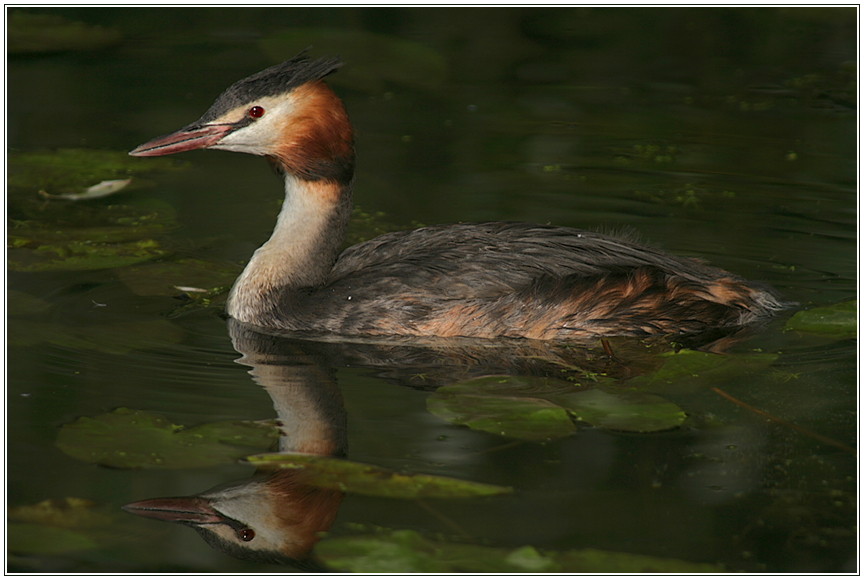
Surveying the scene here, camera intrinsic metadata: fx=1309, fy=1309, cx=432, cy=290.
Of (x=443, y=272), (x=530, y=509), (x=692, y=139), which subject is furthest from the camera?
(x=692, y=139)

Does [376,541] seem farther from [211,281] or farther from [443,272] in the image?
[211,281]

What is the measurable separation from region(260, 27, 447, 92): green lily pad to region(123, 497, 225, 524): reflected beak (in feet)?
21.9

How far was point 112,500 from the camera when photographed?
478cm

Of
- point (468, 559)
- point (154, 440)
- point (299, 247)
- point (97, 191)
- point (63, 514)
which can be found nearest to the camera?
point (468, 559)

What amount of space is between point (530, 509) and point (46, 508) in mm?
1745

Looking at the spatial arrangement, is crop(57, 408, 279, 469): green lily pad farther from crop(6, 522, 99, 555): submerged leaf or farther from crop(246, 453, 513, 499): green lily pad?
crop(6, 522, 99, 555): submerged leaf

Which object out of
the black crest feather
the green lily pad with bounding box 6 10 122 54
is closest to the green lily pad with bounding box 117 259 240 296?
the black crest feather

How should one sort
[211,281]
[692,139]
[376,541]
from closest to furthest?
[376,541], [211,281], [692,139]

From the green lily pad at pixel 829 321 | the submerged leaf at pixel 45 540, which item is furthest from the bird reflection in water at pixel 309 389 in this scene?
the green lily pad at pixel 829 321

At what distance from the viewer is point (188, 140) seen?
6.67 meters

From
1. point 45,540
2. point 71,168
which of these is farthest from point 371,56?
point 45,540

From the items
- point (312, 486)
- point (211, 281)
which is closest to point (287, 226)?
point (211, 281)

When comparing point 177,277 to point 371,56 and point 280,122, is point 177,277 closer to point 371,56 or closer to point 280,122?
point 280,122

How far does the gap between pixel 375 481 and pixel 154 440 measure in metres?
0.97
